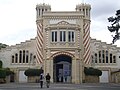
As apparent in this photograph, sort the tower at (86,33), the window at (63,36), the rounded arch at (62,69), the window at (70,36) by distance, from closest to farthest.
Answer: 1. the window at (63,36)
2. the window at (70,36)
3. the rounded arch at (62,69)
4. the tower at (86,33)

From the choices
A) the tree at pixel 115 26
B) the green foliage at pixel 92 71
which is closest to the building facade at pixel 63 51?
the green foliage at pixel 92 71

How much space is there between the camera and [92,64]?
73.1 metres

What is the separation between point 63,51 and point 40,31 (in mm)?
9489

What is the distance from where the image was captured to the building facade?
63656 mm

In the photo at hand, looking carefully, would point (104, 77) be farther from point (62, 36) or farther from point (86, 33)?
point (62, 36)

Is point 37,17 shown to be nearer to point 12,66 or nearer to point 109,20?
point 12,66

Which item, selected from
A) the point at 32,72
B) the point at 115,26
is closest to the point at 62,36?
the point at 32,72

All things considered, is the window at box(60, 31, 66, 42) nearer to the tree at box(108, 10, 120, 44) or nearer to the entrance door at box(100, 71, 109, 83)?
the entrance door at box(100, 71, 109, 83)

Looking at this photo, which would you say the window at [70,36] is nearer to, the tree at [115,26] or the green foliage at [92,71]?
the green foliage at [92,71]

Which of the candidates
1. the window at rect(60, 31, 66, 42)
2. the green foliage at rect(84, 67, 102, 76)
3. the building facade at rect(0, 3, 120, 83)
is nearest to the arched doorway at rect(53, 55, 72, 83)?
the building facade at rect(0, 3, 120, 83)

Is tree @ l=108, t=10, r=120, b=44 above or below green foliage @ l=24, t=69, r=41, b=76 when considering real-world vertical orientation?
above

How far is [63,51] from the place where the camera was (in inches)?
2482

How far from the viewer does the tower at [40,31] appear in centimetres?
6944

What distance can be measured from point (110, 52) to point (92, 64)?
4.64m
